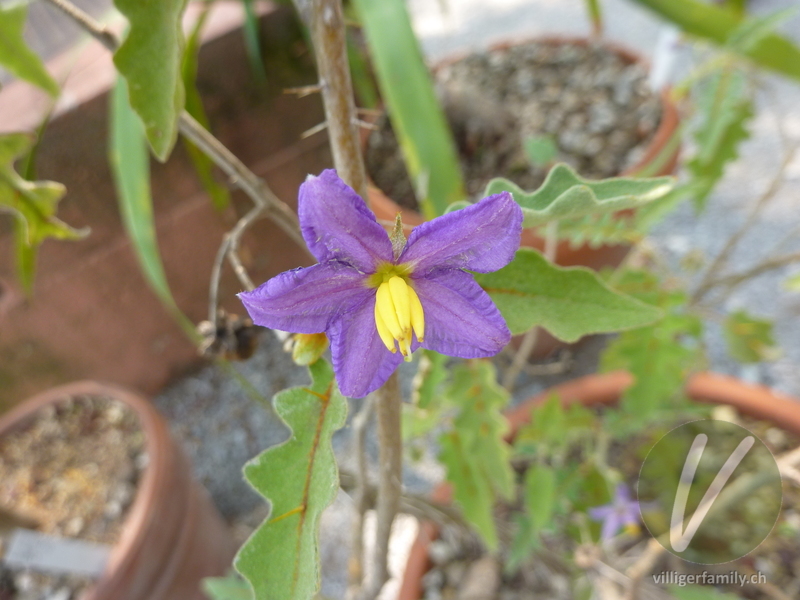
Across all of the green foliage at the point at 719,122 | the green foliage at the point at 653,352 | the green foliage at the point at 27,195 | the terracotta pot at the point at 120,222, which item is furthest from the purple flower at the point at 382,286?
the terracotta pot at the point at 120,222

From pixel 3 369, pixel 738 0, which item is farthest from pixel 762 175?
pixel 3 369

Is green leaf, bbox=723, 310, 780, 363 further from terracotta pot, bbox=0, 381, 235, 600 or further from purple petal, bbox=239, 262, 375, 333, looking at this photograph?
terracotta pot, bbox=0, 381, 235, 600

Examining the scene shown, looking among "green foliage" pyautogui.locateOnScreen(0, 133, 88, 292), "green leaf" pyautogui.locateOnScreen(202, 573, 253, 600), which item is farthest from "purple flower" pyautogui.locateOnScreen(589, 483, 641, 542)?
"green foliage" pyautogui.locateOnScreen(0, 133, 88, 292)

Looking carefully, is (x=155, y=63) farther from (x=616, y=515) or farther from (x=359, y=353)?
(x=616, y=515)

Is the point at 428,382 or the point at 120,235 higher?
the point at 428,382

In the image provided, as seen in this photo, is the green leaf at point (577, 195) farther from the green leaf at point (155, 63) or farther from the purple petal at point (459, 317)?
the green leaf at point (155, 63)

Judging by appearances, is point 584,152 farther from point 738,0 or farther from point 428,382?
point 428,382

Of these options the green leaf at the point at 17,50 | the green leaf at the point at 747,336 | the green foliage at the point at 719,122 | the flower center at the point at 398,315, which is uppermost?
the green leaf at the point at 17,50
